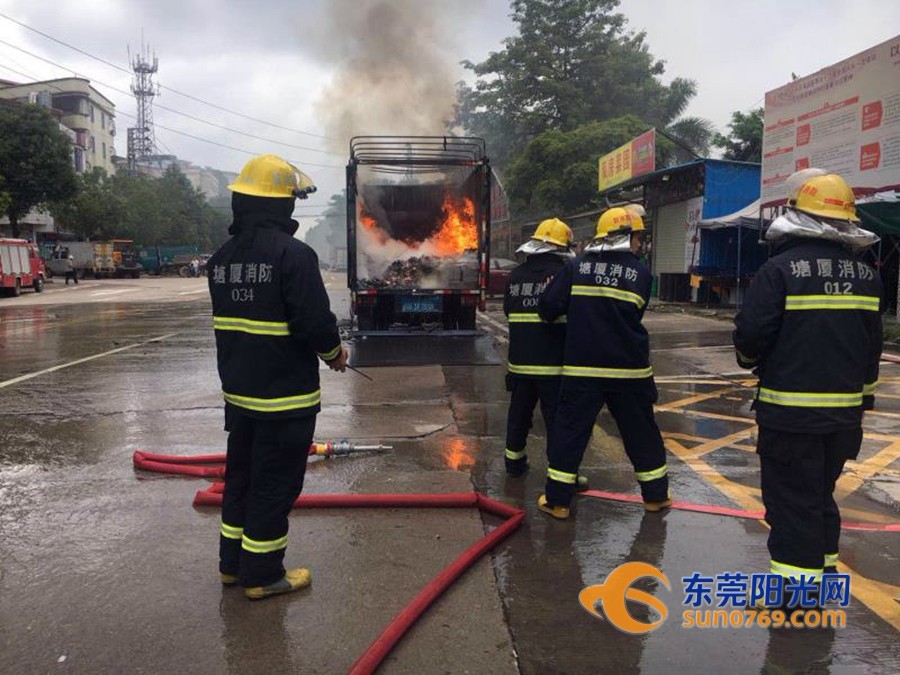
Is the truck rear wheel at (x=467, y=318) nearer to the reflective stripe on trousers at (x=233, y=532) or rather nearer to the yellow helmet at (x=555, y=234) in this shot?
the yellow helmet at (x=555, y=234)

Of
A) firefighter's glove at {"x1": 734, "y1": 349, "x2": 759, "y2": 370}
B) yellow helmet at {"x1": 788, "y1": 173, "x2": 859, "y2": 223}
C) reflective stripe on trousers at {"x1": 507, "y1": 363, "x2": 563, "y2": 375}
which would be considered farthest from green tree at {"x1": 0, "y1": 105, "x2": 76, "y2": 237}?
yellow helmet at {"x1": 788, "y1": 173, "x2": 859, "y2": 223}

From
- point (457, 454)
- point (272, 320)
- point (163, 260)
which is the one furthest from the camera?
point (163, 260)

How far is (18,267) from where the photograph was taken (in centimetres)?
2570

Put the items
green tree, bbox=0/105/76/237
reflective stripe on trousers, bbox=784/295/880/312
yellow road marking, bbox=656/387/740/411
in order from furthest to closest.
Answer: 1. green tree, bbox=0/105/76/237
2. yellow road marking, bbox=656/387/740/411
3. reflective stripe on trousers, bbox=784/295/880/312

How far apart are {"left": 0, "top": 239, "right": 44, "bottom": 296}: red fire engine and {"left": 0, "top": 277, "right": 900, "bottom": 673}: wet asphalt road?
21168mm

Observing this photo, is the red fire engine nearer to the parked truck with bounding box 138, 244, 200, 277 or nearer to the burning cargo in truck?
the burning cargo in truck

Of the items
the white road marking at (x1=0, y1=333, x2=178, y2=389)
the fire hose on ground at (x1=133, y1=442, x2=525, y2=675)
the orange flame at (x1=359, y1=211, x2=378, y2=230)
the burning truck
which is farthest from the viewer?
the orange flame at (x1=359, y1=211, x2=378, y2=230)

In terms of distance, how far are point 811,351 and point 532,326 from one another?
1.81 m

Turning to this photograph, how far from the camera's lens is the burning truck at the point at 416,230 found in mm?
10742

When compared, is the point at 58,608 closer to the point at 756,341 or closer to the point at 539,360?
the point at 539,360

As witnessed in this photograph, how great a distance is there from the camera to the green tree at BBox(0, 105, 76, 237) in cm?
2922

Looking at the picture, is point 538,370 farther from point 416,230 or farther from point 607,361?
point 416,230

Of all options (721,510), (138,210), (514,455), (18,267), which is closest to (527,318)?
(514,455)

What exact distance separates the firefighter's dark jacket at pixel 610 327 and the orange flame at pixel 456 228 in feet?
23.7
